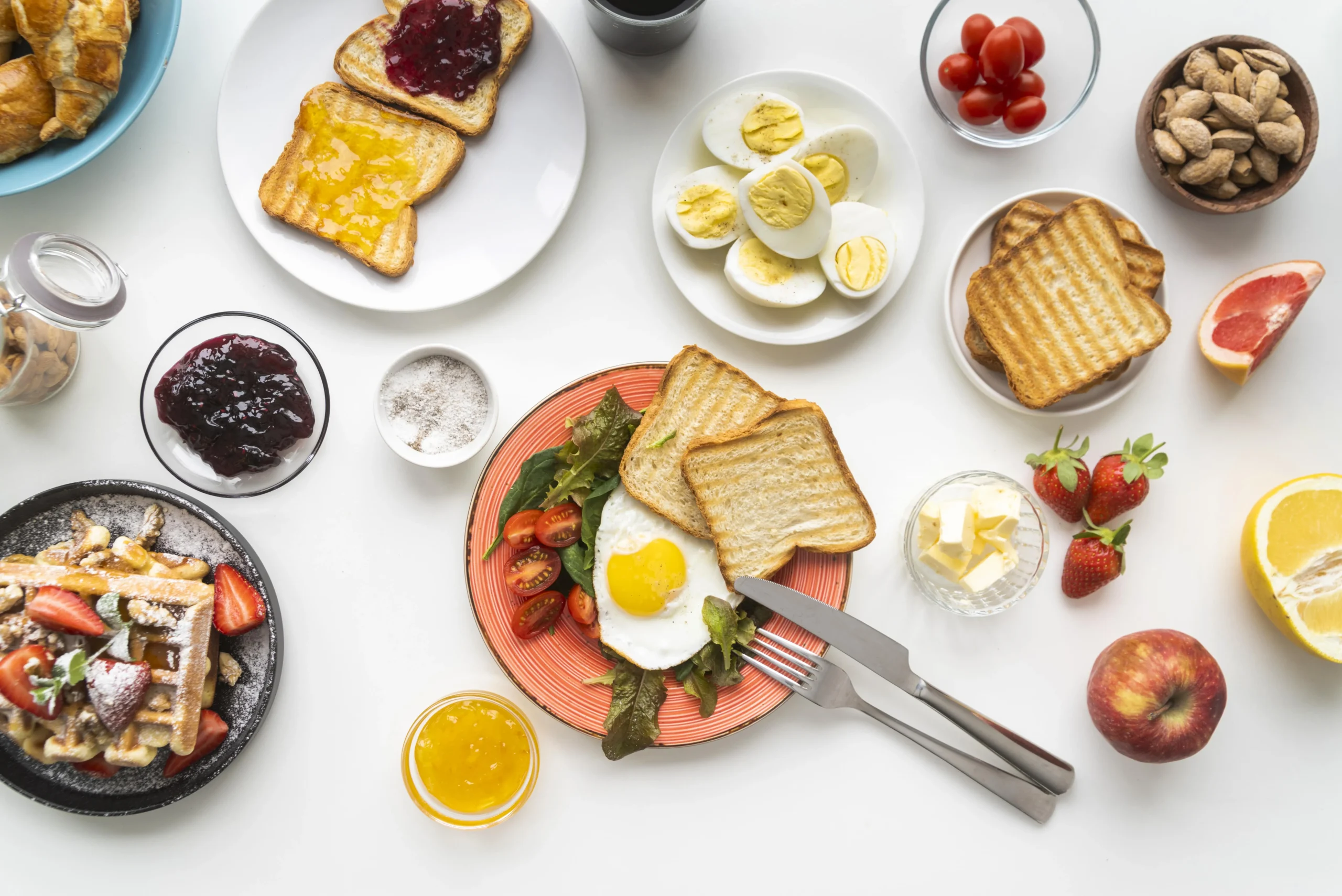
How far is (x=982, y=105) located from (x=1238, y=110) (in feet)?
1.89

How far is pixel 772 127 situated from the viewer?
2.02 meters

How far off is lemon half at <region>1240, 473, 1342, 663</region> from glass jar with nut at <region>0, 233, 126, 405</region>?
287 centimetres

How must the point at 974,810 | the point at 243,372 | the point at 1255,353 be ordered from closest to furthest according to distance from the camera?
the point at 243,372
the point at 1255,353
the point at 974,810

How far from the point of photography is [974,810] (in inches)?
86.4

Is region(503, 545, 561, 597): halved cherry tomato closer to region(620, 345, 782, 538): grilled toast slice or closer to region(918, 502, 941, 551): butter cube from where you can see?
region(620, 345, 782, 538): grilled toast slice

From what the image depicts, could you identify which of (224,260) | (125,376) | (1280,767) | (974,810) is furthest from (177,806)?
(1280,767)

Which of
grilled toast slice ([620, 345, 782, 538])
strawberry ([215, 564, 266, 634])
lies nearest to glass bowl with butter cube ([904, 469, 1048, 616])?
grilled toast slice ([620, 345, 782, 538])

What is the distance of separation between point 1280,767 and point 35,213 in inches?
143

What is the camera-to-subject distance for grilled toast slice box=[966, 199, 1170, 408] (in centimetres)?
201

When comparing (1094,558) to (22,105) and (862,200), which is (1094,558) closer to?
(862,200)

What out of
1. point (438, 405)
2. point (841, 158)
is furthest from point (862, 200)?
point (438, 405)

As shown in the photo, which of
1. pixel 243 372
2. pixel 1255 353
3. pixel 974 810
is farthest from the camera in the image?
pixel 974 810

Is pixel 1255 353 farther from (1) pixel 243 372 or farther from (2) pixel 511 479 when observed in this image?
(1) pixel 243 372

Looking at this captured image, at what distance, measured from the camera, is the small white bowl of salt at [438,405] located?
197 cm
